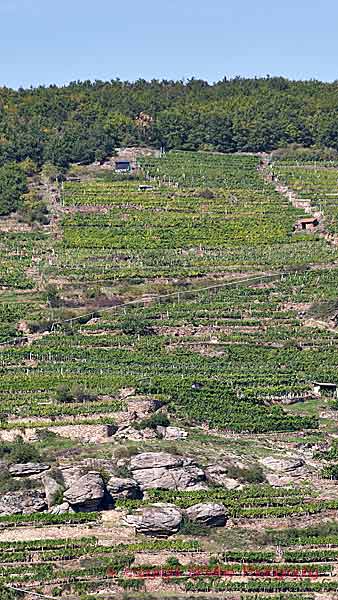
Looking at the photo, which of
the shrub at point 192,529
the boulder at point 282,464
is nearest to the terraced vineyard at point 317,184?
the boulder at point 282,464

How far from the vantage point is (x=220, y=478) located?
7138 centimetres

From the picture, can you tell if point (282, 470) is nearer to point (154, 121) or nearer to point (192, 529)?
point (192, 529)

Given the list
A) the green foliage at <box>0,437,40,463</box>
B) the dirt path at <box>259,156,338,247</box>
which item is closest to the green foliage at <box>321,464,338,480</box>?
the green foliage at <box>0,437,40,463</box>

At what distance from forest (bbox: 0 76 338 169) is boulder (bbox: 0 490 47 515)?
206ft

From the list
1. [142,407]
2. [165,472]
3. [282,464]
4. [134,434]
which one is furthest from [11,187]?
[165,472]

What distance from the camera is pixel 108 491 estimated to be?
68.6 meters

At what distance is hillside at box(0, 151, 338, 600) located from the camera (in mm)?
64312

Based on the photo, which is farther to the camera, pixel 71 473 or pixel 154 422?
pixel 154 422

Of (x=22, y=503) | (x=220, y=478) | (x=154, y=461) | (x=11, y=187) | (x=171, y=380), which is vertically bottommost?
(x=22, y=503)

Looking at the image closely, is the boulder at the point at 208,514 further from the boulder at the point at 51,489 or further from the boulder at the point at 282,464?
the boulder at the point at 282,464

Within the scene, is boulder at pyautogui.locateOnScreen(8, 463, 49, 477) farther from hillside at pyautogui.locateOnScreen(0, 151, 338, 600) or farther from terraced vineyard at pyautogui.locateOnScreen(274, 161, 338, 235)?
terraced vineyard at pyautogui.locateOnScreen(274, 161, 338, 235)

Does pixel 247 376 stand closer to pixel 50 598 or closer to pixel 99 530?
pixel 99 530

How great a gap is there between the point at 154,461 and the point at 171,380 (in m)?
12.3

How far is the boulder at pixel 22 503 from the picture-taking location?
67.6 metres
